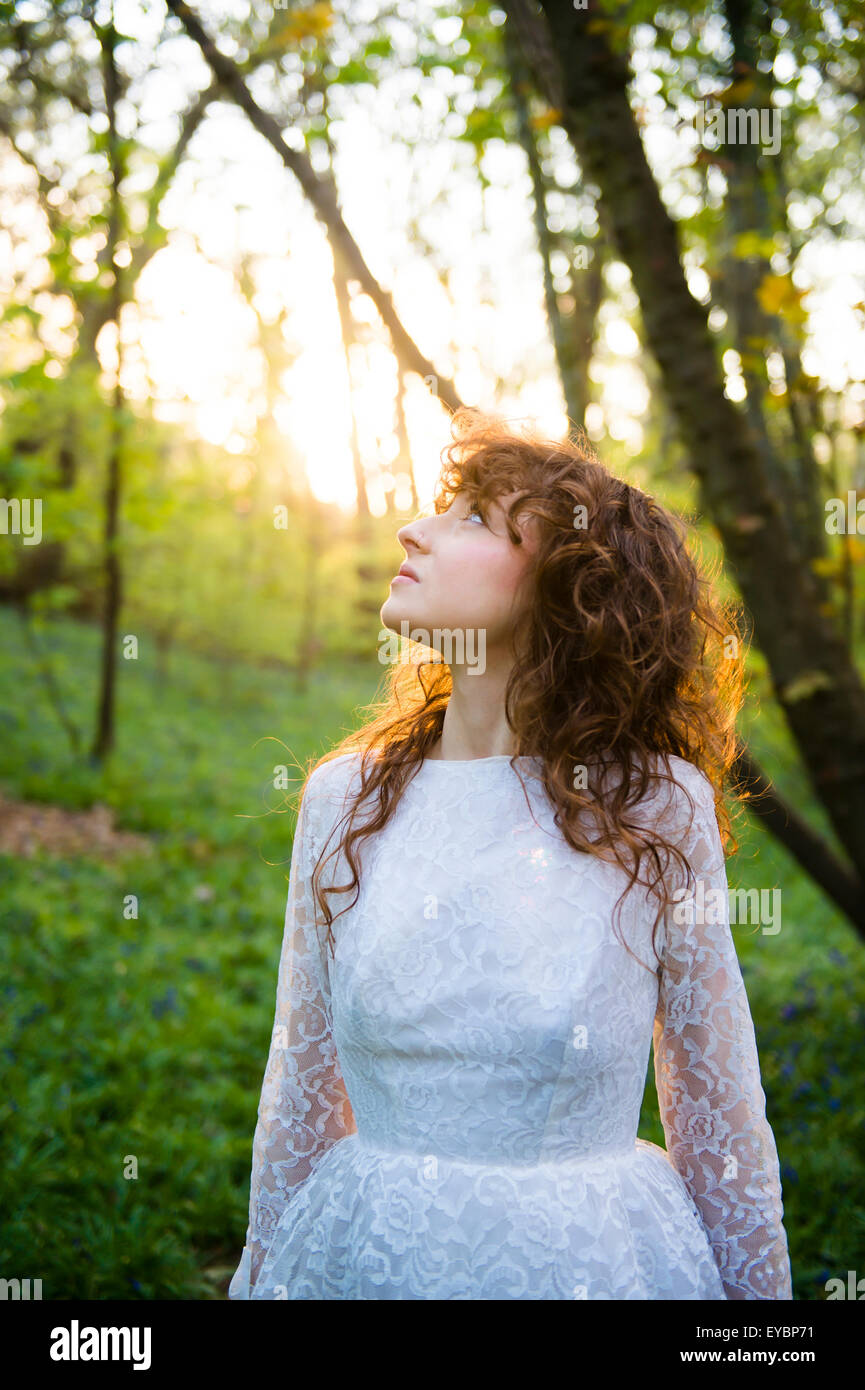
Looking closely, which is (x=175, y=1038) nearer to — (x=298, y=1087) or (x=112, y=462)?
(x=298, y=1087)

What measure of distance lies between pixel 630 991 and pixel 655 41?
11.7ft

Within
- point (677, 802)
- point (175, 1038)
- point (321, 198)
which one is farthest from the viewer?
point (175, 1038)

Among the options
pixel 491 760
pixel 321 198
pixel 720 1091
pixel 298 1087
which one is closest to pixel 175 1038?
pixel 298 1087

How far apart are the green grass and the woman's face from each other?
1208 millimetres

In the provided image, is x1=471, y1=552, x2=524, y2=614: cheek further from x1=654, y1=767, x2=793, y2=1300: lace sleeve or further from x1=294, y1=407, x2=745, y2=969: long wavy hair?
x1=654, y1=767, x2=793, y2=1300: lace sleeve

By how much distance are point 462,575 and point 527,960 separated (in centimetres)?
65

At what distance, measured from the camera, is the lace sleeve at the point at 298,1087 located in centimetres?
175

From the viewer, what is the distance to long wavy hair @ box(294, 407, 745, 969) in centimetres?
168

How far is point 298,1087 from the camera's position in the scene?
5.76 feet

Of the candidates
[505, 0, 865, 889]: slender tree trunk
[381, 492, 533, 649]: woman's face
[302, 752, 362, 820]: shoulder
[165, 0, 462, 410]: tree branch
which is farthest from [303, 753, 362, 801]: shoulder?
[505, 0, 865, 889]: slender tree trunk

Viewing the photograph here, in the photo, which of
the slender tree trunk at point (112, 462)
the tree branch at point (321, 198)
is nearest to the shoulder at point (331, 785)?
the tree branch at point (321, 198)

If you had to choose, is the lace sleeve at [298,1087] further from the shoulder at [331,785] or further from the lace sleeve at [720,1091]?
the lace sleeve at [720,1091]

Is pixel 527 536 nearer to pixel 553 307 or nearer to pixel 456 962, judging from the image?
pixel 456 962

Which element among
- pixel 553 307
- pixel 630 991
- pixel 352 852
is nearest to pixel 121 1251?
pixel 352 852
